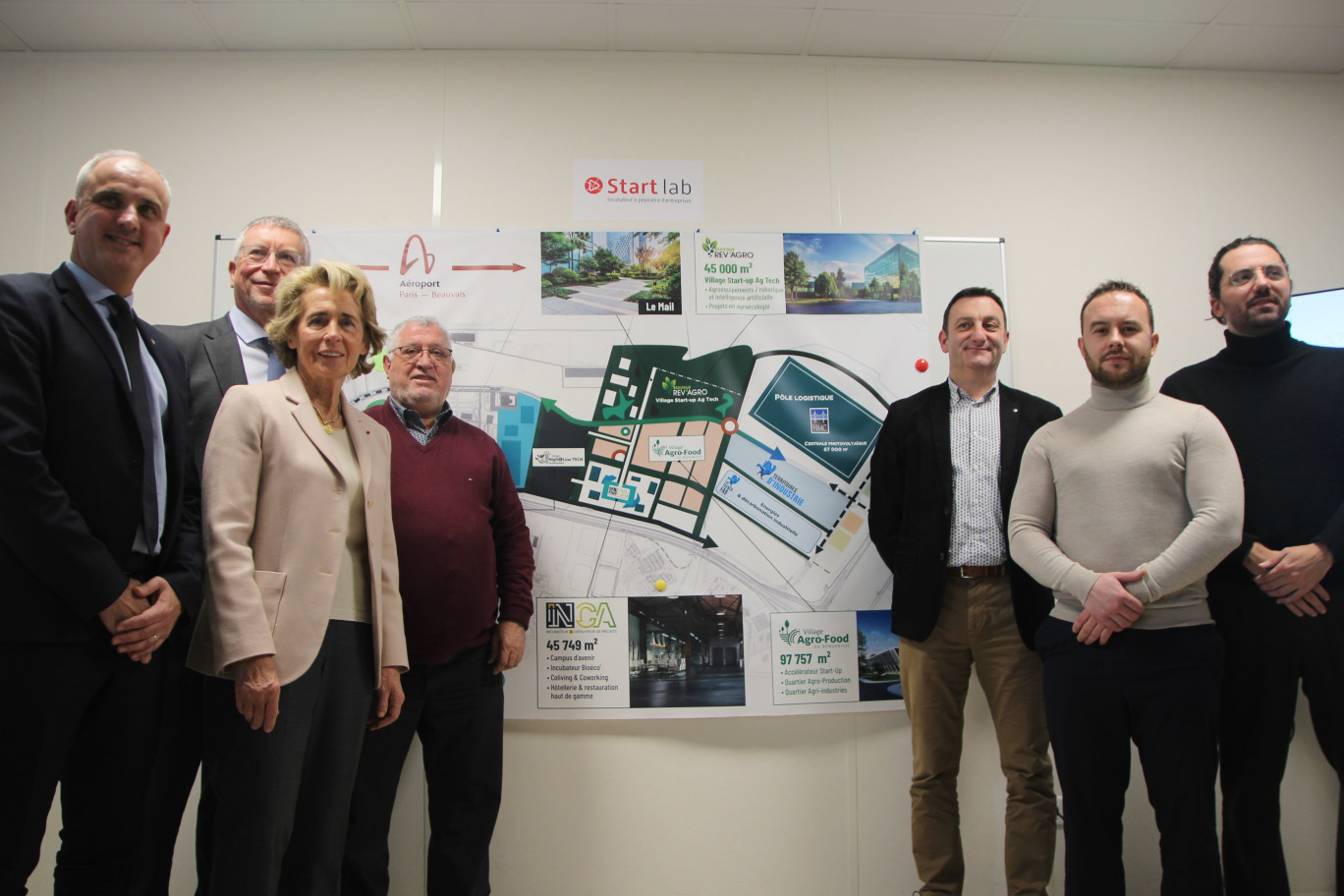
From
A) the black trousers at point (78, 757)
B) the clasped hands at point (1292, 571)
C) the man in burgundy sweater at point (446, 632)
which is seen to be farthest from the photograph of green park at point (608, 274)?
the clasped hands at point (1292, 571)

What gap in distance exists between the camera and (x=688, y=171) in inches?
108

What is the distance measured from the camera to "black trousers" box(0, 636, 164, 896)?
4.25 ft

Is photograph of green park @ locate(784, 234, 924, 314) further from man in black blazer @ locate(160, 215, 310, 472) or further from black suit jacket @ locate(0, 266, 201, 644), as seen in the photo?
black suit jacket @ locate(0, 266, 201, 644)

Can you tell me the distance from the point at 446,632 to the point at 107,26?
8.58 ft

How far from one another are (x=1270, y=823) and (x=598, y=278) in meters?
2.72

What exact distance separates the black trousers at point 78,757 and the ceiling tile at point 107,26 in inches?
94.1

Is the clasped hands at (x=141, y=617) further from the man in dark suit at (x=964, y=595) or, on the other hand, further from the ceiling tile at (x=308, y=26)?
the ceiling tile at (x=308, y=26)

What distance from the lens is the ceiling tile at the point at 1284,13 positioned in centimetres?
259

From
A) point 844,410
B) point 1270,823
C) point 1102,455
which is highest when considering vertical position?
point 844,410

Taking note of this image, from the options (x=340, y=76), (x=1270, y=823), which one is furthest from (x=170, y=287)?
(x=1270, y=823)

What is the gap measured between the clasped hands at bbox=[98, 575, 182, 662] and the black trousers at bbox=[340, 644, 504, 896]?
754mm

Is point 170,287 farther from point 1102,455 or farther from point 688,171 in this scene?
point 1102,455

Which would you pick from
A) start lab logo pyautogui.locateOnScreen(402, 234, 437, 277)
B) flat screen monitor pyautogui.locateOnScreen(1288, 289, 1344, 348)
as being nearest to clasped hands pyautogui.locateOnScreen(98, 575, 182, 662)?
start lab logo pyautogui.locateOnScreen(402, 234, 437, 277)

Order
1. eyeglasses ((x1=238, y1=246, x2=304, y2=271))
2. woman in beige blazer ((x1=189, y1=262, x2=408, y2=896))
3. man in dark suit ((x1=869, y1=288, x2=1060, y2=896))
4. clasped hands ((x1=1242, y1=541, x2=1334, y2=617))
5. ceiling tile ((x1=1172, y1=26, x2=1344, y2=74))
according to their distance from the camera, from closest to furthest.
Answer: woman in beige blazer ((x1=189, y1=262, x2=408, y2=896)) → clasped hands ((x1=1242, y1=541, x2=1334, y2=617)) → eyeglasses ((x1=238, y1=246, x2=304, y2=271)) → man in dark suit ((x1=869, y1=288, x2=1060, y2=896)) → ceiling tile ((x1=1172, y1=26, x2=1344, y2=74))
